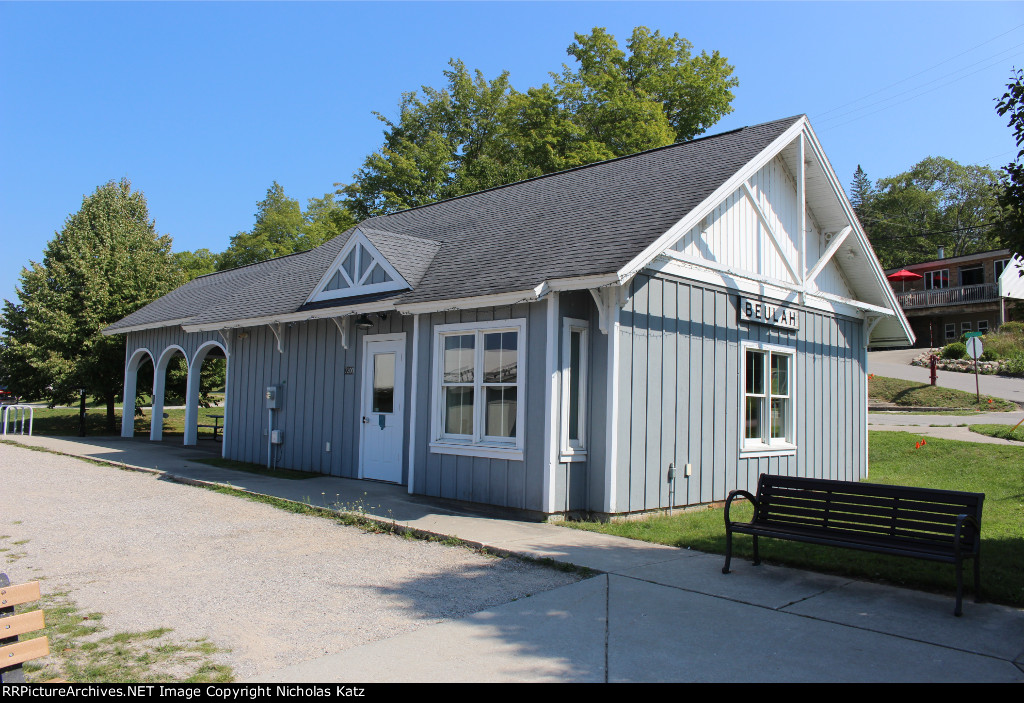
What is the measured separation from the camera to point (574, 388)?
9211mm

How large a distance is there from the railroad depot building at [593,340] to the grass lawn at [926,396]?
12.0 metres

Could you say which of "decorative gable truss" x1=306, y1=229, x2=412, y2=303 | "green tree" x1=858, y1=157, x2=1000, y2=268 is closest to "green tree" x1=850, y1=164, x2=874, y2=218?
"green tree" x1=858, y1=157, x2=1000, y2=268

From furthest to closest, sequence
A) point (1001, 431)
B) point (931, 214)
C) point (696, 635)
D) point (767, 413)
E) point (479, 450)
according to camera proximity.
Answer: point (931, 214)
point (1001, 431)
point (767, 413)
point (479, 450)
point (696, 635)

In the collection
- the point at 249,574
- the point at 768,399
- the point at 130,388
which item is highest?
the point at 130,388

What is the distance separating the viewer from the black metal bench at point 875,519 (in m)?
5.52

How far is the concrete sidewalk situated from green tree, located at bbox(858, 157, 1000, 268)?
7047cm

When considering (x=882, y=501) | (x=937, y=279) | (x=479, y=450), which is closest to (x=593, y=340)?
(x=479, y=450)

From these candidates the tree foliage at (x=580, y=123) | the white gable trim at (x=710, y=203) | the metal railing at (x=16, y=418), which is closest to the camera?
the white gable trim at (x=710, y=203)

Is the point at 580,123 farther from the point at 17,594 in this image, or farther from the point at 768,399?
the point at 17,594

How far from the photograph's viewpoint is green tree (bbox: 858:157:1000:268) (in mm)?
67062

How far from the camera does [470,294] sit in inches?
377

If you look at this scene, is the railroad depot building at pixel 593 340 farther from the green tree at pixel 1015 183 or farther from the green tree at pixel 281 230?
the green tree at pixel 281 230

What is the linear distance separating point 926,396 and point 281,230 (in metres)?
37.9

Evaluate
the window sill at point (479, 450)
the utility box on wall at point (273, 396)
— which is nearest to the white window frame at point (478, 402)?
the window sill at point (479, 450)
